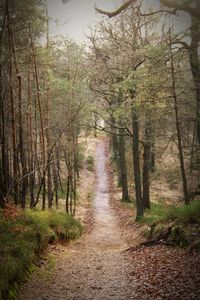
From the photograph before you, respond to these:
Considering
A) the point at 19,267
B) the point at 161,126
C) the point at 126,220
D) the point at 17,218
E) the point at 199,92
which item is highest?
the point at 199,92

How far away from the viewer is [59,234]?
13.5 m

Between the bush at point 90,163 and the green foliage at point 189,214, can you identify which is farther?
the bush at point 90,163

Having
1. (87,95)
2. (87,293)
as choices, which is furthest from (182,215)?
(87,95)

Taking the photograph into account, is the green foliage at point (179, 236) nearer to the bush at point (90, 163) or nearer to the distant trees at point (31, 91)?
the distant trees at point (31, 91)

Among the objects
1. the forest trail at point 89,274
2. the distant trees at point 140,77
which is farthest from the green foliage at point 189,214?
the distant trees at point 140,77

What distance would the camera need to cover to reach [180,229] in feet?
34.1

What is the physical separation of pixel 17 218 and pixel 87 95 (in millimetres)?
10317

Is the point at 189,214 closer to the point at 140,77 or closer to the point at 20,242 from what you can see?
the point at 20,242

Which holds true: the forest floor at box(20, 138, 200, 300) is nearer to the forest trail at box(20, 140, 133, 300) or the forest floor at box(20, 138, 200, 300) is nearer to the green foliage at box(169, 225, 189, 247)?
the forest trail at box(20, 140, 133, 300)

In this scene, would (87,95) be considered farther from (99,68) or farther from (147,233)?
(147,233)

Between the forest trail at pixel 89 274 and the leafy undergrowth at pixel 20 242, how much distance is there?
16.7 inches

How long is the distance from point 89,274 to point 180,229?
10.4 feet

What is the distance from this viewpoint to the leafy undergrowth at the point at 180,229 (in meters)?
9.62

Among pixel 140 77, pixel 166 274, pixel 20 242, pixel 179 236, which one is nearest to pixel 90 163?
pixel 140 77
